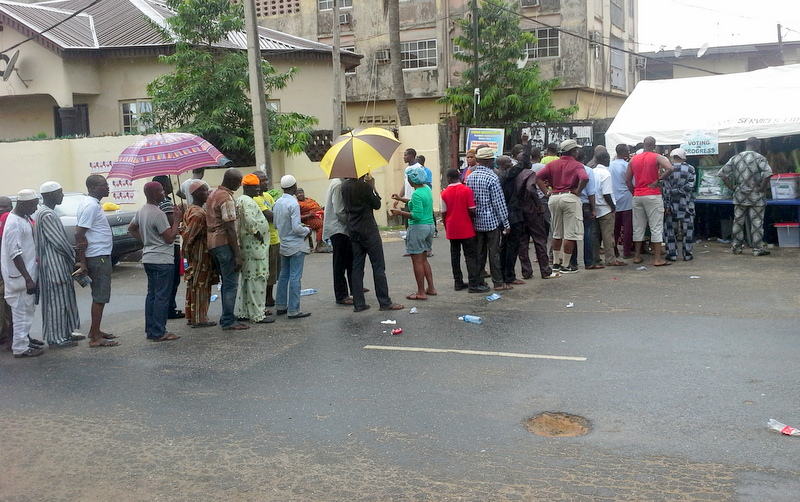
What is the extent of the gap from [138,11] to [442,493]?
2349cm

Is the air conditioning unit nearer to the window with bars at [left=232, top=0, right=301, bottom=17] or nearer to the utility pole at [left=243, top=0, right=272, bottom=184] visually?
the window with bars at [left=232, top=0, right=301, bottom=17]

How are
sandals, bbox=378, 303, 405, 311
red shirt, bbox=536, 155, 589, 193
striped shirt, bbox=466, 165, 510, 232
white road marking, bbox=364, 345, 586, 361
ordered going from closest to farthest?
1. white road marking, bbox=364, 345, 586, 361
2. sandals, bbox=378, 303, 405, 311
3. striped shirt, bbox=466, 165, 510, 232
4. red shirt, bbox=536, 155, 589, 193

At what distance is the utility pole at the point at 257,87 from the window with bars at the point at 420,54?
17.6 metres

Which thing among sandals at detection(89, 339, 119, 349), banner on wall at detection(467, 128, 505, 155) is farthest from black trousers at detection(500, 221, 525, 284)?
banner on wall at detection(467, 128, 505, 155)

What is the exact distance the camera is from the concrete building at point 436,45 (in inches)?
1203

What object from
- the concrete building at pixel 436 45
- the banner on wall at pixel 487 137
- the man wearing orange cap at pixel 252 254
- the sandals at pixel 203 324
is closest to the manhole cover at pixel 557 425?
the man wearing orange cap at pixel 252 254

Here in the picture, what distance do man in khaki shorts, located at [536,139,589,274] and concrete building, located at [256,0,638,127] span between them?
1845 cm

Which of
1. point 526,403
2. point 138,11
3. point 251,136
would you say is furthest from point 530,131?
point 526,403

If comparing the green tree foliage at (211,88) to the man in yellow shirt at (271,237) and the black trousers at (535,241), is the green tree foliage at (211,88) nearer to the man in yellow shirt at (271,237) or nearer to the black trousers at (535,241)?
the black trousers at (535,241)

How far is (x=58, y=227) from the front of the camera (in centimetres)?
844

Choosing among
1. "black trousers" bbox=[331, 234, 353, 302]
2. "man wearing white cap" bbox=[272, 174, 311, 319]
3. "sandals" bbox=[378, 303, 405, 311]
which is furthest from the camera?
"black trousers" bbox=[331, 234, 353, 302]

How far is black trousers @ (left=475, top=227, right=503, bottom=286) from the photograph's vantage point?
10398 millimetres

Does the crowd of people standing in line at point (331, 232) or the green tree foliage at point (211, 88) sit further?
the green tree foliage at point (211, 88)

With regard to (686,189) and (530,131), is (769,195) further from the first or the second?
(530,131)
